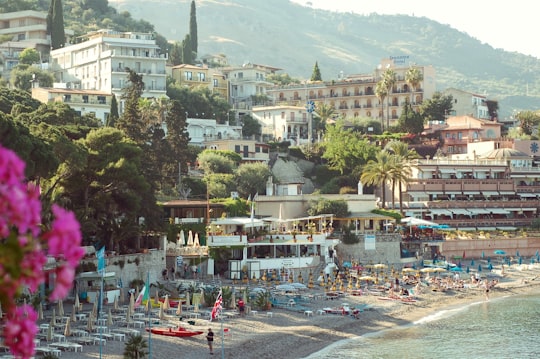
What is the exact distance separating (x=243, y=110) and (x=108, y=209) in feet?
230

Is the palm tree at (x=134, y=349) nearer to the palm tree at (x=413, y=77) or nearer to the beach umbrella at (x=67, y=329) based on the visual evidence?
the beach umbrella at (x=67, y=329)

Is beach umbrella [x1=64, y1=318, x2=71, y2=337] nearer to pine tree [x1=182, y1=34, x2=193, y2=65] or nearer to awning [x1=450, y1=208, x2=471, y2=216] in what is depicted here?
awning [x1=450, y1=208, x2=471, y2=216]

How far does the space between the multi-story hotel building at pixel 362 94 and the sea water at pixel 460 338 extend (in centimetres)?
7122

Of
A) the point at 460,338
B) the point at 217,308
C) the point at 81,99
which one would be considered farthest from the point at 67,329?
the point at 81,99

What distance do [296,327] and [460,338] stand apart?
936 cm

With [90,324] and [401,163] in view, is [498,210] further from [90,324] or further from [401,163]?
[90,324]

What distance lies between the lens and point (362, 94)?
134125 millimetres

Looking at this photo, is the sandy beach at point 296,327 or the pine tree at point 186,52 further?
the pine tree at point 186,52

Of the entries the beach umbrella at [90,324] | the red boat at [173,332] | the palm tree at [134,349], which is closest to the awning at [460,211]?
the red boat at [173,332]

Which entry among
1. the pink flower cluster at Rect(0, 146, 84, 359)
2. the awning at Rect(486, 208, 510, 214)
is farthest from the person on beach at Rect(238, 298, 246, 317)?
the awning at Rect(486, 208, 510, 214)

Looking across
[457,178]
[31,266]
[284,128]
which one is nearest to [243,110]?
[284,128]

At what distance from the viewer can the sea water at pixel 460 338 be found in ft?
151

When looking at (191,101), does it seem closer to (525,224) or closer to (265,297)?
(525,224)

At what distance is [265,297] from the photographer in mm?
53750
